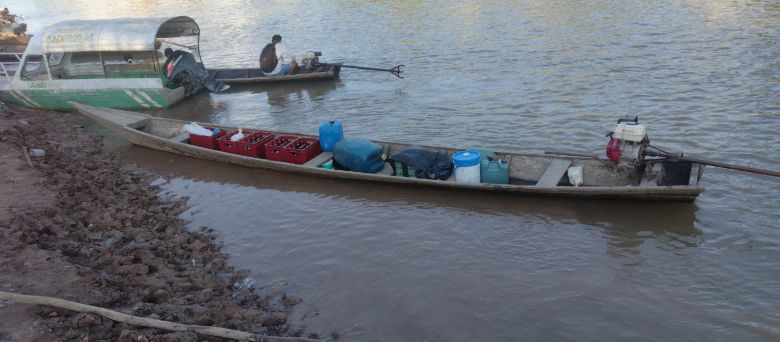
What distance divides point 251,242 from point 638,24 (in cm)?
Result: 1871

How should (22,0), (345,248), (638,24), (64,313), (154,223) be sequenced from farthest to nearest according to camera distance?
1. (22,0)
2. (638,24)
3. (154,223)
4. (345,248)
5. (64,313)

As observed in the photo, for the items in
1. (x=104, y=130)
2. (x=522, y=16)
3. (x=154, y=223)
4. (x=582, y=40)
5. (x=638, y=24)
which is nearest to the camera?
(x=154, y=223)

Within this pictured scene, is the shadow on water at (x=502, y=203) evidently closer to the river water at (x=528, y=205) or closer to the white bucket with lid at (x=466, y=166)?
the river water at (x=528, y=205)

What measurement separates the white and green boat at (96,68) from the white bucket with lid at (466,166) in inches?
443

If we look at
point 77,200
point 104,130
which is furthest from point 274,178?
point 104,130

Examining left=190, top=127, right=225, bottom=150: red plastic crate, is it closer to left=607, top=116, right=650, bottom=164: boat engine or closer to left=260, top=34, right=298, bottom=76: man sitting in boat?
left=260, top=34, right=298, bottom=76: man sitting in boat

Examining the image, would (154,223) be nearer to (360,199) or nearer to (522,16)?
(360,199)

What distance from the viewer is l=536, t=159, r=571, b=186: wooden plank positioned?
9555 millimetres

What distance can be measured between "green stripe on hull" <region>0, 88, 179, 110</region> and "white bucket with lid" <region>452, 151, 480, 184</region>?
1148 cm

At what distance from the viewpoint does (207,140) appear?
42.6 ft

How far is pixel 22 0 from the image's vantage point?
66688 millimetres

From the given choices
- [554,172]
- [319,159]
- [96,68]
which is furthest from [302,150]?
[96,68]

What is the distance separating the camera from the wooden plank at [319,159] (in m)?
11.5

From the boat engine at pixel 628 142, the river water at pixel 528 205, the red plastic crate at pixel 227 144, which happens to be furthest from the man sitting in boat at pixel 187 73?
the boat engine at pixel 628 142
